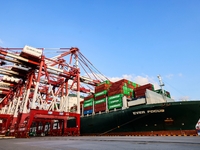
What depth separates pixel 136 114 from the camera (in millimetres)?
21594

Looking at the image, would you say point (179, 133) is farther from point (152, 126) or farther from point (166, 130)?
point (152, 126)

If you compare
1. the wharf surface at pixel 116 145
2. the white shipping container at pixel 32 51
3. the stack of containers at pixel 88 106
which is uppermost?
the white shipping container at pixel 32 51

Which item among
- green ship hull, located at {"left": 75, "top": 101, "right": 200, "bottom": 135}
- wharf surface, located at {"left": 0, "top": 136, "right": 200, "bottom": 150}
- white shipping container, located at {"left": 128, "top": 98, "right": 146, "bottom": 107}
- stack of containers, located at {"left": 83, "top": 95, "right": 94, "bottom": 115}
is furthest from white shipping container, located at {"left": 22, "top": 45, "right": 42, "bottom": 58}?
wharf surface, located at {"left": 0, "top": 136, "right": 200, "bottom": 150}

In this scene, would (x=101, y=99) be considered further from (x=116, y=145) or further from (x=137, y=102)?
(x=116, y=145)

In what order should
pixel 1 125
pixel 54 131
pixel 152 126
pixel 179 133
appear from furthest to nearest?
1. pixel 1 125
2. pixel 54 131
3. pixel 152 126
4. pixel 179 133

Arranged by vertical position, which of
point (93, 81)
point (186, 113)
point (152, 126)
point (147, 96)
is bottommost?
point (152, 126)

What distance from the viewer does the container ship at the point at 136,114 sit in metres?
18.8

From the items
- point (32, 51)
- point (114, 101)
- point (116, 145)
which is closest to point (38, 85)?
point (32, 51)

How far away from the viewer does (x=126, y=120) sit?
22.7m

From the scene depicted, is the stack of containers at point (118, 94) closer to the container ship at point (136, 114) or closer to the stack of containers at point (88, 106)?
the container ship at point (136, 114)

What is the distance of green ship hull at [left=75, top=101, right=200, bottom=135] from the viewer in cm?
1861

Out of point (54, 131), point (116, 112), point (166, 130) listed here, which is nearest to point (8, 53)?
point (54, 131)

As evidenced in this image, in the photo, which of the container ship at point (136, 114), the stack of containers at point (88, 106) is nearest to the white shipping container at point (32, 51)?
the stack of containers at point (88, 106)

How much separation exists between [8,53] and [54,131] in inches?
771
